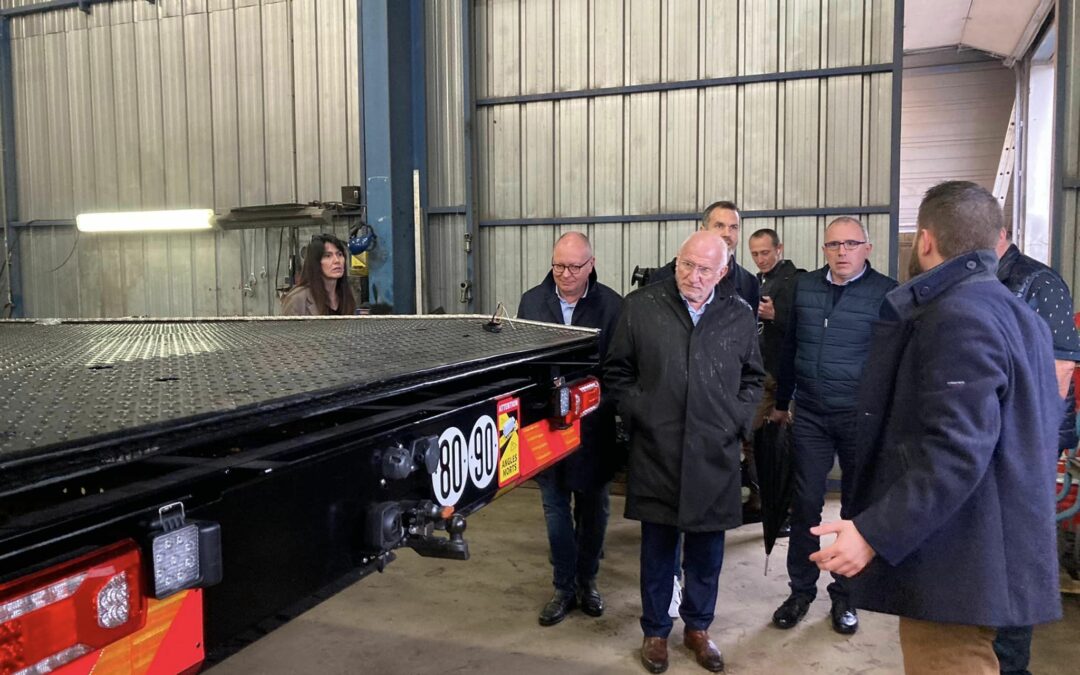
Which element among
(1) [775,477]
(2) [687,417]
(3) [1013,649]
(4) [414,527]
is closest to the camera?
(4) [414,527]

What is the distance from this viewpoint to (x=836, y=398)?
289 cm

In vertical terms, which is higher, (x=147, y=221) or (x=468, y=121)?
(x=468, y=121)

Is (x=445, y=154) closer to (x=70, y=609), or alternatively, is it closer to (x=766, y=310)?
(x=766, y=310)

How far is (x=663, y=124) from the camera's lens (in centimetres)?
543

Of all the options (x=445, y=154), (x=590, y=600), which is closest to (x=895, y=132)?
(x=445, y=154)

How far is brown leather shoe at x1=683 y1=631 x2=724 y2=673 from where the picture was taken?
2576 millimetres

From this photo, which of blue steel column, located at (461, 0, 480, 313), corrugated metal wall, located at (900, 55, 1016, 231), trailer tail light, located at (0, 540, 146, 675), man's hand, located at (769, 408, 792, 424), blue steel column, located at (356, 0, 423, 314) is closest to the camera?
trailer tail light, located at (0, 540, 146, 675)

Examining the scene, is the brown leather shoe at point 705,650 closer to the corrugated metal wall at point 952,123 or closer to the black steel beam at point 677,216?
the black steel beam at point 677,216

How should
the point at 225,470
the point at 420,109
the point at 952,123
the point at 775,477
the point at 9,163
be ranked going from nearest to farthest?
the point at 225,470, the point at 775,477, the point at 420,109, the point at 9,163, the point at 952,123

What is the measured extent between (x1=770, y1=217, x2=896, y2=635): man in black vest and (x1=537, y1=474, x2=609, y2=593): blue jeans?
756 mm

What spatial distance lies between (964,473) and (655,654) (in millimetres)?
1450

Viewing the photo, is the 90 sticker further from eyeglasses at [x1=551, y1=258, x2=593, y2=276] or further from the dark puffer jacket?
the dark puffer jacket

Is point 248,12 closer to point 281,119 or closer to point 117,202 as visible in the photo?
point 281,119

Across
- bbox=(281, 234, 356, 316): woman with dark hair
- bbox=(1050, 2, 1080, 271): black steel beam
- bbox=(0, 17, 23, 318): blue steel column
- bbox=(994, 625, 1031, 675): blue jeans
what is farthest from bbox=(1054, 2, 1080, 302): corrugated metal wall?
bbox=(0, 17, 23, 318): blue steel column
